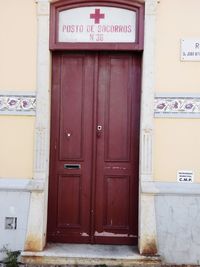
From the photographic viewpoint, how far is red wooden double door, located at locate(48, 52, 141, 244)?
572cm

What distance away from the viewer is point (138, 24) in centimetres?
555

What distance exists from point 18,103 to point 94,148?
1.20 metres

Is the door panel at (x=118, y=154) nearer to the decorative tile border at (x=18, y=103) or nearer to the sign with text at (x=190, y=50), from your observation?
the sign with text at (x=190, y=50)

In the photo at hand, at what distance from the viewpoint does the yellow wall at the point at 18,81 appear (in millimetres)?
5543

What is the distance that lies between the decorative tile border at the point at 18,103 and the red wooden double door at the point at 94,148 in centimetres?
35

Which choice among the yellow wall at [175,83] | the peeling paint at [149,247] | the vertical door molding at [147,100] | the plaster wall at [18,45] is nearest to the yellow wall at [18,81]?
the plaster wall at [18,45]

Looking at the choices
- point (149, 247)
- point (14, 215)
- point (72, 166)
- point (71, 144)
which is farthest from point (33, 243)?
point (149, 247)

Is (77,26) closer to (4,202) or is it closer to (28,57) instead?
(28,57)

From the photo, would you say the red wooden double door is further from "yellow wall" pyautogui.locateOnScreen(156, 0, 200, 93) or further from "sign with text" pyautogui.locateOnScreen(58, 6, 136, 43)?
"yellow wall" pyautogui.locateOnScreen(156, 0, 200, 93)

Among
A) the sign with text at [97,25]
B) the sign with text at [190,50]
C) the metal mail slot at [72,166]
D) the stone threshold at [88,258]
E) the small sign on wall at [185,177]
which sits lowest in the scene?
the stone threshold at [88,258]

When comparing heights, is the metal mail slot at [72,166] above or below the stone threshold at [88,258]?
above

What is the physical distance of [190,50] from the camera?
214 inches

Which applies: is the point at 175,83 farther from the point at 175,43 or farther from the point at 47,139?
the point at 47,139

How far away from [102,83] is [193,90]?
1.25 metres
